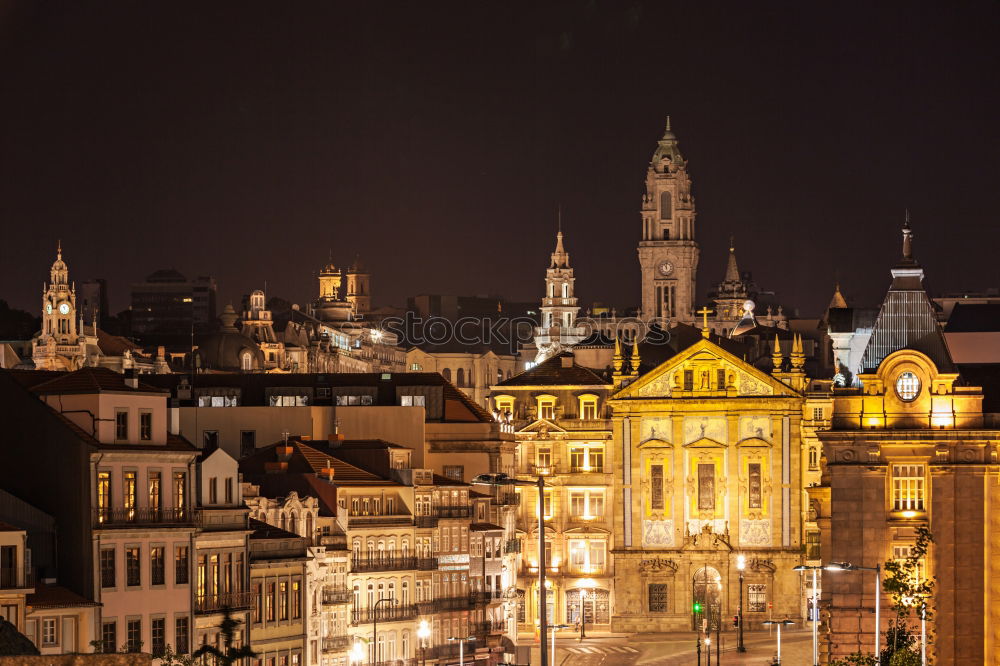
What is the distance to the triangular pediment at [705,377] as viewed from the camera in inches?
6614

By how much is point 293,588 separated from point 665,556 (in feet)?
213

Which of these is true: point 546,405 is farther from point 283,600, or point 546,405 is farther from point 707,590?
point 283,600

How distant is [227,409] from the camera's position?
148 m

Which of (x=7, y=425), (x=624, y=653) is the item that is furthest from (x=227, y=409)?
(x=7, y=425)

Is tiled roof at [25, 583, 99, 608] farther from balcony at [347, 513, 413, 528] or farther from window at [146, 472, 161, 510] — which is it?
balcony at [347, 513, 413, 528]

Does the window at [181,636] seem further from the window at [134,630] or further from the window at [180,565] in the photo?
the window at [134,630]

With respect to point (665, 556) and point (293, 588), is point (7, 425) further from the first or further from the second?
point (665, 556)

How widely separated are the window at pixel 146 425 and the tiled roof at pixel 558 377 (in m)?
80.1

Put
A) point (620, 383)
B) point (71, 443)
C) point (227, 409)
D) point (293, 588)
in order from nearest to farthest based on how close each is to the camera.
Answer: point (71, 443)
point (293, 588)
point (227, 409)
point (620, 383)

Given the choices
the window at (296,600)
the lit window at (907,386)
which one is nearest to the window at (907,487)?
the lit window at (907,386)

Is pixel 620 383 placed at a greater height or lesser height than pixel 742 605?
greater

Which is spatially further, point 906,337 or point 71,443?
point 906,337

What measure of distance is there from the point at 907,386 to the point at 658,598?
4606 centimetres

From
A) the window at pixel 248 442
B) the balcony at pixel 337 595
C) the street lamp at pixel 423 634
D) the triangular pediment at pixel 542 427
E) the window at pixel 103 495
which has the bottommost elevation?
the street lamp at pixel 423 634
